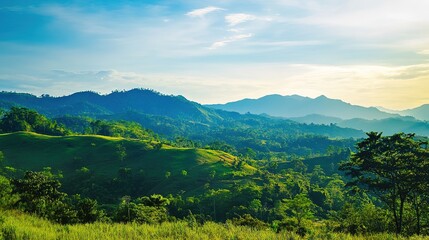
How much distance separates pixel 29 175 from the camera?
3509cm

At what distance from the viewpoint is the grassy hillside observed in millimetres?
115875

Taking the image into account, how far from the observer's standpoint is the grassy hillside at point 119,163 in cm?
11588

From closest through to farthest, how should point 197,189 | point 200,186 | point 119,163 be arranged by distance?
1. point 197,189
2. point 200,186
3. point 119,163

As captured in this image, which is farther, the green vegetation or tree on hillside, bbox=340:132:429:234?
tree on hillside, bbox=340:132:429:234

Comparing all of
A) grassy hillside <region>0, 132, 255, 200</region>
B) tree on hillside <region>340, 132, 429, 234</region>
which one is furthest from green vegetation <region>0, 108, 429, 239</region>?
grassy hillside <region>0, 132, 255, 200</region>

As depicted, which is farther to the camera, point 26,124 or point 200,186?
point 26,124

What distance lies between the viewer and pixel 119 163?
137 meters

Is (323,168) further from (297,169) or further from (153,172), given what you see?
(153,172)

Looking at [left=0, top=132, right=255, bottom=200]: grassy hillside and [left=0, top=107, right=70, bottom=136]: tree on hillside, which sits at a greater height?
[left=0, top=107, right=70, bottom=136]: tree on hillside

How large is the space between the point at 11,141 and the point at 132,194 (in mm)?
73565

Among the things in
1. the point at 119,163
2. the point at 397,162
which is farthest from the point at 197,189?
the point at 397,162

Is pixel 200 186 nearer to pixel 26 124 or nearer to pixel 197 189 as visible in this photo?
pixel 197 189

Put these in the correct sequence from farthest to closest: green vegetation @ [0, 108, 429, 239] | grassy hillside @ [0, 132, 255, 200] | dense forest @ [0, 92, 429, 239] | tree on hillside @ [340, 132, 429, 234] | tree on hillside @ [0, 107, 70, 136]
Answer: tree on hillside @ [0, 107, 70, 136] < grassy hillside @ [0, 132, 255, 200] < dense forest @ [0, 92, 429, 239] < tree on hillside @ [340, 132, 429, 234] < green vegetation @ [0, 108, 429, 239]

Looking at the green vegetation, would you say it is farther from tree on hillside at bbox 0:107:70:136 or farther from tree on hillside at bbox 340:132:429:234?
tree on hillside at bbox 0:107:70:136
